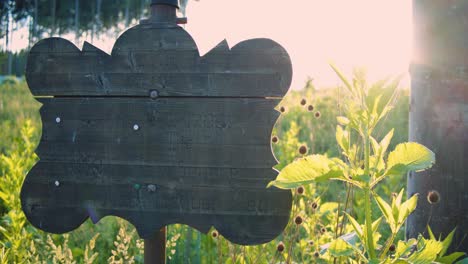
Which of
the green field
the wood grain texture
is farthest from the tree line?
the wood grain texture

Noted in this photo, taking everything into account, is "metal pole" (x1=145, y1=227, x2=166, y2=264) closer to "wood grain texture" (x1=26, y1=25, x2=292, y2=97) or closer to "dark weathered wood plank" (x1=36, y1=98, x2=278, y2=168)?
"dark weathered wood plank" (x1=36, y1=98, x2=278, y2=168)

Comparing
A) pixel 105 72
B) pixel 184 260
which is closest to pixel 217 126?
pixel 105 72

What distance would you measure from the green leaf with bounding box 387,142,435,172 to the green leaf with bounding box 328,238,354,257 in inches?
11.1

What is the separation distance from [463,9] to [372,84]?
87 cm

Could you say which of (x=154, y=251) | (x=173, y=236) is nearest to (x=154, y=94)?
(x=154, y=251)

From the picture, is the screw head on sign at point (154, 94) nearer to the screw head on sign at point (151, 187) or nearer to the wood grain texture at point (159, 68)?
the wood grain texture at point (159, 68)

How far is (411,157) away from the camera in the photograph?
1538 mm

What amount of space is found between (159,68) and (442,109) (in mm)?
1180

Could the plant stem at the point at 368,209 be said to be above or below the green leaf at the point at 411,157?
below

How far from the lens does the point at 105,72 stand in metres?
2.18

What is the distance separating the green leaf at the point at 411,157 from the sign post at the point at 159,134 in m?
0.58

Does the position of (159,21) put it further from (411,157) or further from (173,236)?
(173,236)

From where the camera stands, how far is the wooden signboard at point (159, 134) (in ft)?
6.69

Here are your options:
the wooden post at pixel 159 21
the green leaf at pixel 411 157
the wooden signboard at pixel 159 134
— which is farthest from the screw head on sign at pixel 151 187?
the green leaf at pixel 411 157
